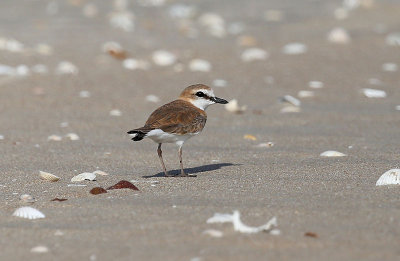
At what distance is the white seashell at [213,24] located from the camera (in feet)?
44.9

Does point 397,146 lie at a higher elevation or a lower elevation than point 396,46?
lower

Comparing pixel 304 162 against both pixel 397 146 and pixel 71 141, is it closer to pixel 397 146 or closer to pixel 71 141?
pixel 397 146

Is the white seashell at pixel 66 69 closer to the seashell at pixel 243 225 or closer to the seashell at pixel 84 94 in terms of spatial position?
the seashell at pixel 84 94

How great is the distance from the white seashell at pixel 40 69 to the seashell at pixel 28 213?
6.04 m

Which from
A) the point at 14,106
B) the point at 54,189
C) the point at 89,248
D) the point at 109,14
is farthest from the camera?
the point at 109,14

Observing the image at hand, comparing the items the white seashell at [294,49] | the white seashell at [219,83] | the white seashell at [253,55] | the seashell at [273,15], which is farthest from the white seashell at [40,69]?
Answer: the seashell at [273,15]

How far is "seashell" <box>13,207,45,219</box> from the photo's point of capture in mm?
4322

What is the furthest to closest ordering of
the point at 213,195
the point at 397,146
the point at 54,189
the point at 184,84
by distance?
the point at 184,84 → the point at 397,146 → the point at 54,189 → the point at 213,195

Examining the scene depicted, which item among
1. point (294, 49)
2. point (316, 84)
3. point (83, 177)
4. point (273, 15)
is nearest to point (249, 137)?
point (83, 177)

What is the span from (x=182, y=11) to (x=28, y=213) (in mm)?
11428

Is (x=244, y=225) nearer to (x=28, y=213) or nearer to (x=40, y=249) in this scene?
(x=40, y=249)

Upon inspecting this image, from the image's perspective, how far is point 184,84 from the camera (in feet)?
32.2

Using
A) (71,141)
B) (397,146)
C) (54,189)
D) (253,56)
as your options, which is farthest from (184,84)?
(54,189)

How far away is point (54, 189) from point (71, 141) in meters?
2.08
